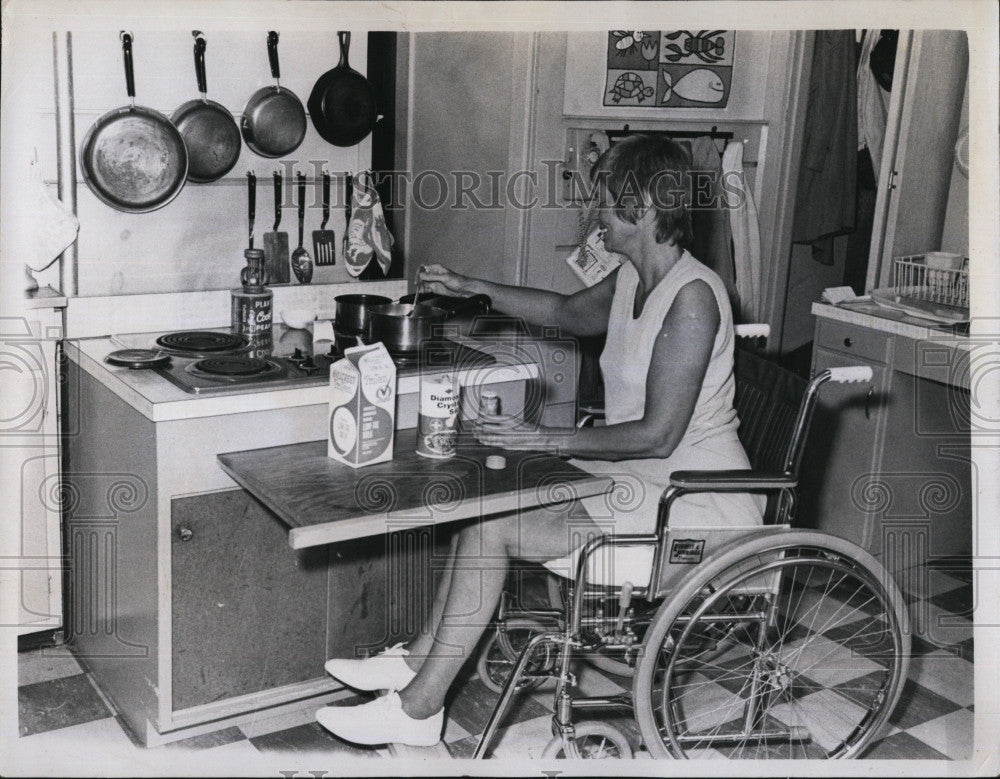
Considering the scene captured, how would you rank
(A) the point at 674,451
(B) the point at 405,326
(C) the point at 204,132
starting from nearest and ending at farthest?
(A) the point at 674,451 < (B) the point at 405,326 < (C) the point at 204,132

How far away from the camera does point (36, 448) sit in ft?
8.53

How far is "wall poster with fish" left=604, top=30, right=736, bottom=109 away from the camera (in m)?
3.46

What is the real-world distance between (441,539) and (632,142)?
3.71ft

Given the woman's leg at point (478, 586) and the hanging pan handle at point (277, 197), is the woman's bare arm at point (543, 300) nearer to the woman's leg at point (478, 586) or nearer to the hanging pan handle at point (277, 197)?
the hanging pan handle at point (277, 197)

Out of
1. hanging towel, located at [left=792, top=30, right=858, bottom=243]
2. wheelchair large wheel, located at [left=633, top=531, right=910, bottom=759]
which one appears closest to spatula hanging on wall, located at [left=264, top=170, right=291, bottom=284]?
wheelchair large wheel, located at [left=633, top=531, right=910, bottom=759]

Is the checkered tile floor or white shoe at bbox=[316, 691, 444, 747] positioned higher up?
white shoe at bbox=[316, 691, 444, 747]

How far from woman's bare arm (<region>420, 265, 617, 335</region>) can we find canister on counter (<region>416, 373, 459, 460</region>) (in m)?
0.63

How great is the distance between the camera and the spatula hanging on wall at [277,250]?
9.85 ft

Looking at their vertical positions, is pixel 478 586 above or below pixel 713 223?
below

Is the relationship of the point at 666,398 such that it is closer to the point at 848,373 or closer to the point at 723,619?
the point at 848,373

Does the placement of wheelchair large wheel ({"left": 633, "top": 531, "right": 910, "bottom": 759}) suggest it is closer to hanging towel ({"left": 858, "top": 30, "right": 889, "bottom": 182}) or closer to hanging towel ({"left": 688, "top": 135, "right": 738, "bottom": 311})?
hanging towel ({"left": 688, "top": 135, "right": 738, "bottom": 311})

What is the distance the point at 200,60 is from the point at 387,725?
5.76ft

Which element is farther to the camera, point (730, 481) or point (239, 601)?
point (239, 601)

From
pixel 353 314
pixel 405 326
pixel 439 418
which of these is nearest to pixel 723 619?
pixel 439 418
